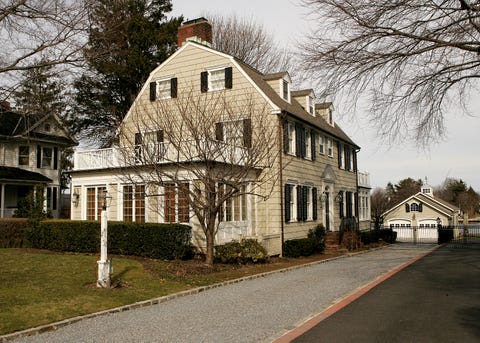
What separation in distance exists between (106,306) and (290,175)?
13.6 metres

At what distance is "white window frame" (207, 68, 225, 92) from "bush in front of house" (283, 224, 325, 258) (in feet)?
26.6

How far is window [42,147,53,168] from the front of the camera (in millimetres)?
34284

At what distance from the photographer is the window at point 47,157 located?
112ft

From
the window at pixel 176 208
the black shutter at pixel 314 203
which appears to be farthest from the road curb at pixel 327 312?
the black shutter at pixel 314 203

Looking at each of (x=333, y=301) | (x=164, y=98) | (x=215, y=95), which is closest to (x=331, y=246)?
(x=215, y=95)

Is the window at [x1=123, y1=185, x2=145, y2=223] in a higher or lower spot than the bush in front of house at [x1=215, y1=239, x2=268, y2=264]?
higher

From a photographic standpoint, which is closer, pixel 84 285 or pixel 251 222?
pixel 84 285

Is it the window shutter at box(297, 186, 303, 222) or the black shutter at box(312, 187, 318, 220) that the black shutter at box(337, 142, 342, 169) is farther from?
the window shutter at box(297, 186, 303, 222)

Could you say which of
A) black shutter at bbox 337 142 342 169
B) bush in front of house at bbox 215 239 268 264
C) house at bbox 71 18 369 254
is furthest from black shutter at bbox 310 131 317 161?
bush in front of house at bbox 215 239 268 264

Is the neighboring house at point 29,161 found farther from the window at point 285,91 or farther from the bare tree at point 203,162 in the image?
the window at point 285,91

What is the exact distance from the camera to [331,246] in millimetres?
23625

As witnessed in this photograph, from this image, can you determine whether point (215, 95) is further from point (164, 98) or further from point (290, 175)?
point (290, 175)

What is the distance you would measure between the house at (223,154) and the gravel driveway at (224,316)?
408 cm

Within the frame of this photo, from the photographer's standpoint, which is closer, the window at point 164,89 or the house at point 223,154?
the house at point 223,154
